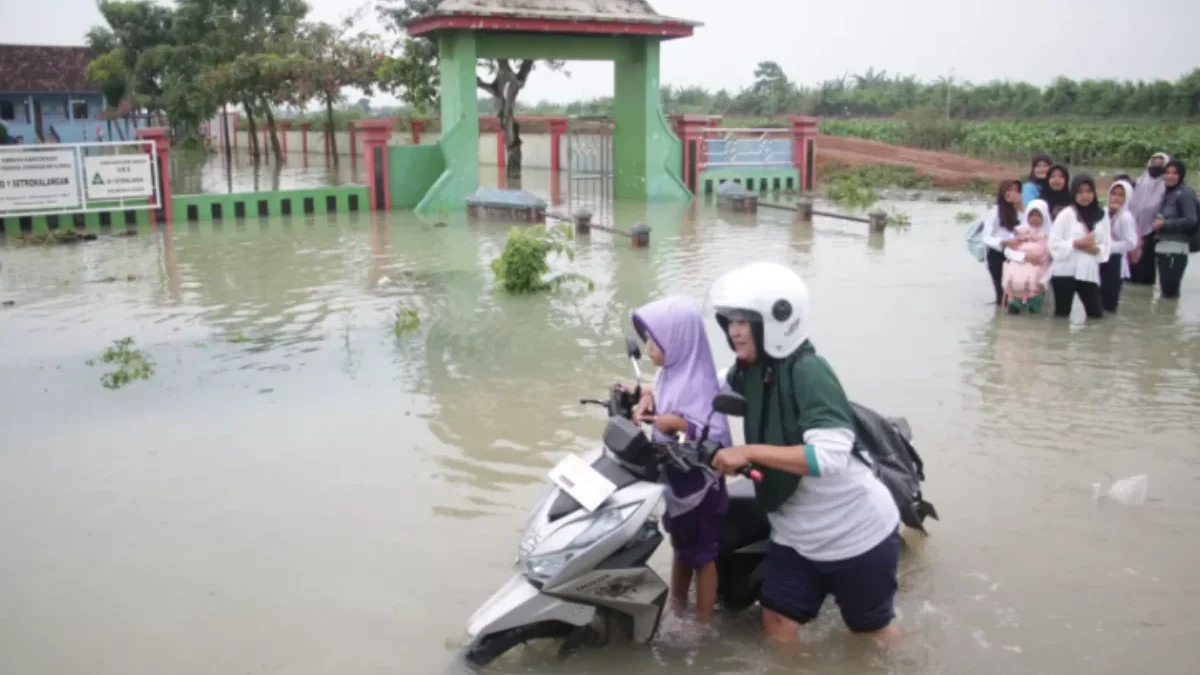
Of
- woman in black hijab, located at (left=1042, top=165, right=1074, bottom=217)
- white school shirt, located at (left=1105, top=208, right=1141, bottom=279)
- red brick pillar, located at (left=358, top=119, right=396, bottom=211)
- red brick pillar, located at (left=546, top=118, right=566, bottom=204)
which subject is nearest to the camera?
woman in black hijab, located at (left=1042, top=165, right=1074, bottom=217)

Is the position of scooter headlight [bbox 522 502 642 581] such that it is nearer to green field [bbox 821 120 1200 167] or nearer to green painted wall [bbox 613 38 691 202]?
green painted wall [bbox 613 38 691 202]

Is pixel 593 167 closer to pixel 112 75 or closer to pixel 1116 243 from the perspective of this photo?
pixel 1116 243

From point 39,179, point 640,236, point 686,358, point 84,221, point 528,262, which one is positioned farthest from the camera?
point 84,221

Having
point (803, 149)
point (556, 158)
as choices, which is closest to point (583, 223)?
point (556, 158)

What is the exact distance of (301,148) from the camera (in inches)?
1891

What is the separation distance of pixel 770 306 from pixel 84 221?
17215 millimetres

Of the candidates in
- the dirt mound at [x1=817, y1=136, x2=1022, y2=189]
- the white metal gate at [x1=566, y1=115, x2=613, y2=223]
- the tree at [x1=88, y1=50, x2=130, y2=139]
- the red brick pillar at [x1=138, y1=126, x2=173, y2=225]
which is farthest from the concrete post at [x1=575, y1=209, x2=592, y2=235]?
the tree at [x1=88, y1=50, x2=130, y2=139]

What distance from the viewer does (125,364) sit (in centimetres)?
861

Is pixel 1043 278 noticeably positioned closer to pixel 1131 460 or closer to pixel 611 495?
pixel 1131 460

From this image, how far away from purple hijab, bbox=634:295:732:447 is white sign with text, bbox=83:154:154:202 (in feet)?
54.0

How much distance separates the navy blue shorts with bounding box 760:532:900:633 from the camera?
389cm

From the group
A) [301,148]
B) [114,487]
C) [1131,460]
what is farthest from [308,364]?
[301,148]

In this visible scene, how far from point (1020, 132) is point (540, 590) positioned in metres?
41.0

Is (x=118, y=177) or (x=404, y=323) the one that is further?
(x=118, y=177)
